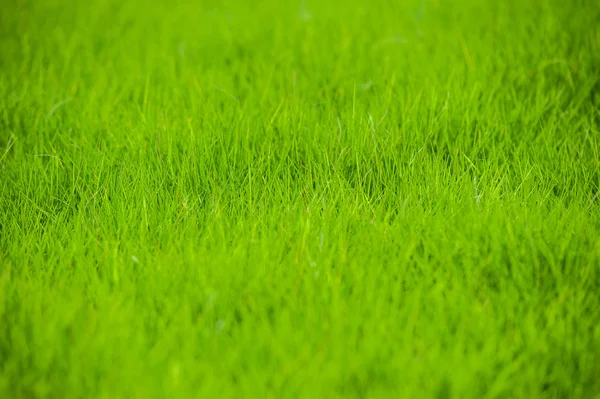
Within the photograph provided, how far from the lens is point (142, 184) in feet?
7.14

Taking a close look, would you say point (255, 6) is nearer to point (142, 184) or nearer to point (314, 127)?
point (314, 127)

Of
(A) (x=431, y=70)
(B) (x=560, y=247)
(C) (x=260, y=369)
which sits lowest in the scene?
(C) (x=260, y=369)

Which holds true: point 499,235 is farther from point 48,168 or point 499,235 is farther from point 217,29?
point 217,29

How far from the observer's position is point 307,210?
198cm

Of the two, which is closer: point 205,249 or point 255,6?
point 205,249

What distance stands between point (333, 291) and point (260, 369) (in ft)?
1.06

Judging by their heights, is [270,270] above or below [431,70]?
below

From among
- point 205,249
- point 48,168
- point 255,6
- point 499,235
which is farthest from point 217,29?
point 499,235

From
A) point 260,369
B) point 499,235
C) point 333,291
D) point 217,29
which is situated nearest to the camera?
point 260,369

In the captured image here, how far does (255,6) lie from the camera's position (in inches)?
159

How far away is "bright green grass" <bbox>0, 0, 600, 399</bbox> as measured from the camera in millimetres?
1491

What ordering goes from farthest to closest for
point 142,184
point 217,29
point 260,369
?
point 217,29
point 142,184
point 260,369

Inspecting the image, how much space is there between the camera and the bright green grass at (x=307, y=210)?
1491 mm

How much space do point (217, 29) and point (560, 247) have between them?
2.49 metres
